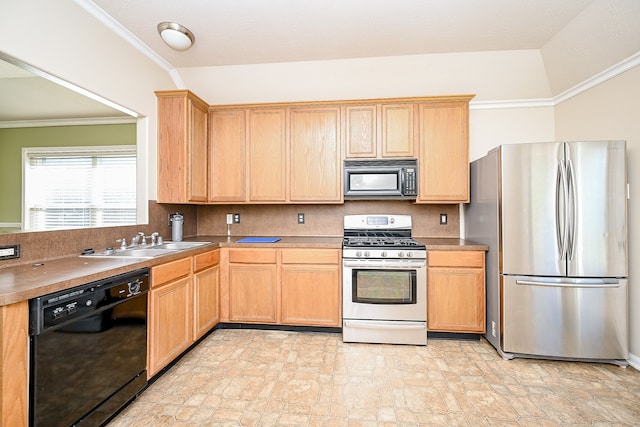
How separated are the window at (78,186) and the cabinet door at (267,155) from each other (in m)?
1.21

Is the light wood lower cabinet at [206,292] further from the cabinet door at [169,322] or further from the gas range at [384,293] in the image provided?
the gas range at [384,293]

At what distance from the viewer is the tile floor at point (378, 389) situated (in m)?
1.78

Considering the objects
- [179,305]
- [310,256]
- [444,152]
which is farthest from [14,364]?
[444,152]

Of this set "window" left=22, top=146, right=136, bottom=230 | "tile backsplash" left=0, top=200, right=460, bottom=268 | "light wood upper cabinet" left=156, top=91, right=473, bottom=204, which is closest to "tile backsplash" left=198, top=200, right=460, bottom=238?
"tile backsplash" left=0, top=200, right=460, bottom=268

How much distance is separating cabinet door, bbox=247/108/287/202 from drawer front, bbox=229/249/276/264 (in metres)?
0.61

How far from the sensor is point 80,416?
151 cm

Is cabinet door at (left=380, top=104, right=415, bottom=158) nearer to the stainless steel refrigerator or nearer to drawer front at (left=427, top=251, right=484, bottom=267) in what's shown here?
the stainless steel refrigerator

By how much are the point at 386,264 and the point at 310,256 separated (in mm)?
741

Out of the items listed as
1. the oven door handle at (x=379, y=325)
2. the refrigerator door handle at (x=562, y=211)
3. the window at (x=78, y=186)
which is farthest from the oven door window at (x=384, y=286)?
the window at (x=78, y=186)

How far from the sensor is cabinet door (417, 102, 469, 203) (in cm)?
306

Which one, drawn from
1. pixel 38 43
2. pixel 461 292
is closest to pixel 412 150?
pixel 461 292

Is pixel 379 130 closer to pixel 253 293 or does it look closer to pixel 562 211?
pixel 562 211

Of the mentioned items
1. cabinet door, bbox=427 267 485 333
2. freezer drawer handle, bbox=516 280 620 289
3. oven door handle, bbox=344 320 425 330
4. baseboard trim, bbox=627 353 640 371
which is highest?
freezer drawer handle, bbox=516 280 620 289

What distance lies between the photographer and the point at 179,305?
236 centimetres
